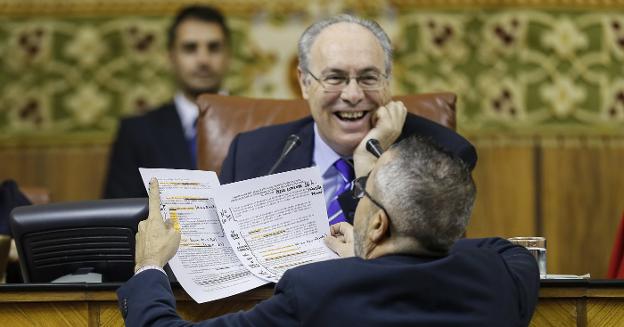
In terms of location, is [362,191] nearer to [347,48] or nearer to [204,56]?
[347,48]

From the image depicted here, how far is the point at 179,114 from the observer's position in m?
4.40

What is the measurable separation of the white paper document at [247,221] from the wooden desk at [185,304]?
65mm

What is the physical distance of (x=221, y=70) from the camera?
4488 millimetres

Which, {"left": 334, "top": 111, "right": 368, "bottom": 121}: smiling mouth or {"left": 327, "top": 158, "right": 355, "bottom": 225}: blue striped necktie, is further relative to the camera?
{"left": 334, "top": 111, "right": 368, "bottom": 121}: smiling mouth

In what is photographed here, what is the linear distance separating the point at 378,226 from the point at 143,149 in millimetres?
2436

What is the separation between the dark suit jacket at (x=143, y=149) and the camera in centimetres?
421

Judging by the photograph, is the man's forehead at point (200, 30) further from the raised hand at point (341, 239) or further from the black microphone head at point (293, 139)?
the raised hand at point (341, 239)

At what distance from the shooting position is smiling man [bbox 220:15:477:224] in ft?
10.2

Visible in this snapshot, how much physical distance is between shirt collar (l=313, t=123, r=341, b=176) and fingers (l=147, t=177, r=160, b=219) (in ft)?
2.89

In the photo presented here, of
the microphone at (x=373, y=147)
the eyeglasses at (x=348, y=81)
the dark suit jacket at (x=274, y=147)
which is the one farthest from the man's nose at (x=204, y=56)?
the microphone at (x=373, y=147)

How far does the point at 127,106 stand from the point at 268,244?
8.81ft

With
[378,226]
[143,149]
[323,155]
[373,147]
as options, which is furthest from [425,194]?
[143,149]

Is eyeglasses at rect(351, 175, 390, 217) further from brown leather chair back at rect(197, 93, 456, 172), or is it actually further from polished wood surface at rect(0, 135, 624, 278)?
polished wood surface at rect(0, 135, 624, 278)

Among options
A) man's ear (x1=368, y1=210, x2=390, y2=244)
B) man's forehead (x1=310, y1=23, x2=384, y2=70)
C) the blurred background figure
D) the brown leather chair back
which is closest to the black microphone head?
man's forehead (x1=310, y1=23, x2=384, y2=70)
